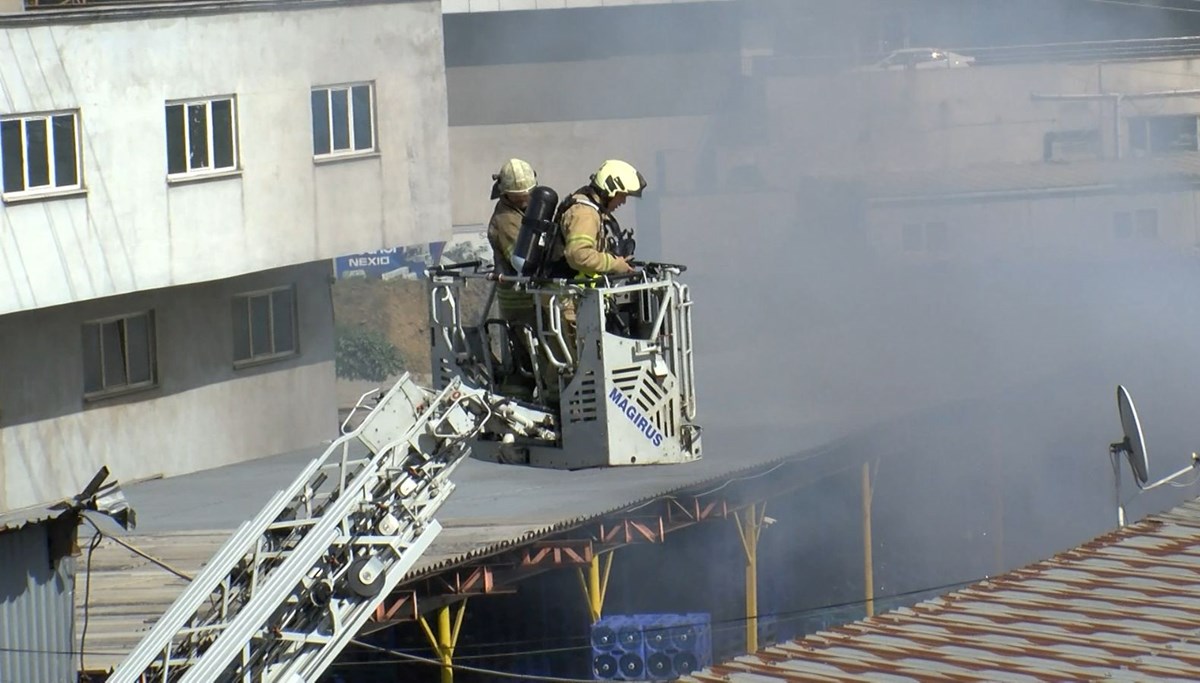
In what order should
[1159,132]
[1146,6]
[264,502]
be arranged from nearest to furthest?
[264,502] → [1159,132] → [1146,6]

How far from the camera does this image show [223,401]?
23.3m

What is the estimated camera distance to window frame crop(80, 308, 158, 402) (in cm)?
2153

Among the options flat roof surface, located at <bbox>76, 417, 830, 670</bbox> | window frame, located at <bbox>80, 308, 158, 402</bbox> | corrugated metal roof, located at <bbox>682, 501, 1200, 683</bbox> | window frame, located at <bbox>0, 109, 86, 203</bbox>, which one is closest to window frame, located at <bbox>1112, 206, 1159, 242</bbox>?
flat roof surface, located at <bbox>76, 417, 830, 670</bbox>

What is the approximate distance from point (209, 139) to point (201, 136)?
0.11 meters

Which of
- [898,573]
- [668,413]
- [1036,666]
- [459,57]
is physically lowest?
[898,573]

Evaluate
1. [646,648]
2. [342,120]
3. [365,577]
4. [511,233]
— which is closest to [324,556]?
[365,577]

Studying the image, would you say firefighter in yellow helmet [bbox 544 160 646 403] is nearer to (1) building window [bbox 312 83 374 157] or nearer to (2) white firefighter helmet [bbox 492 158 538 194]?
(2) white firefighter helmet [bbox 492 158 538 194]

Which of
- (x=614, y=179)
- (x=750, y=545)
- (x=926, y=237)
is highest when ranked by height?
(x=926, y=237)

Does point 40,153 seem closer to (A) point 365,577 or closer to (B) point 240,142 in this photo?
(B) point 240,142

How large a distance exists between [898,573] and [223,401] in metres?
8.29

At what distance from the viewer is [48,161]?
1986 centimetres

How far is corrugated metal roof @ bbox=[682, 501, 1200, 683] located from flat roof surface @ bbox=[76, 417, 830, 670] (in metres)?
4.72

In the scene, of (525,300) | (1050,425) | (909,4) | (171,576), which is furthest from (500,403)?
(909,4)

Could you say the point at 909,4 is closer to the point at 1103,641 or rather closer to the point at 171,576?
the point at 171,576
